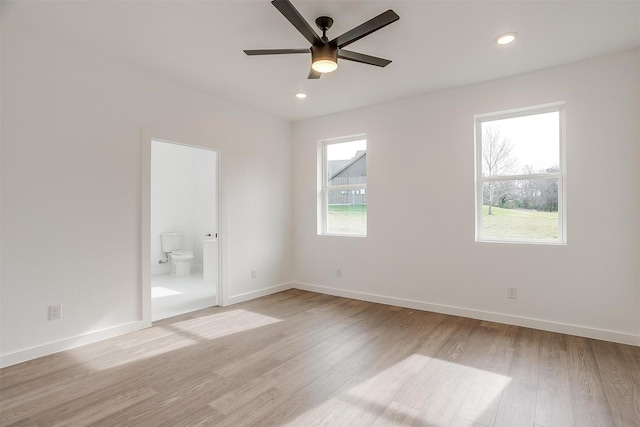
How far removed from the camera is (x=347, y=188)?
16.1 feet

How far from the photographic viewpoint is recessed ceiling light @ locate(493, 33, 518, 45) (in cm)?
268

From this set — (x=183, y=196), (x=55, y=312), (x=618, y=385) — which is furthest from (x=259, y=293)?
(x=618, y=385)

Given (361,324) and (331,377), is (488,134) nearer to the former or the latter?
(361,324)

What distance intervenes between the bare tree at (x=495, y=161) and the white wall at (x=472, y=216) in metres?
0.20

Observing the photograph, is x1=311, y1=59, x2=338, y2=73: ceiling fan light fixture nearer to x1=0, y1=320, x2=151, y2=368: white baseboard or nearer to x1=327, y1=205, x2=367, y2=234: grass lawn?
x1=327, y1=205, x2=367, y2=234: grass lawn

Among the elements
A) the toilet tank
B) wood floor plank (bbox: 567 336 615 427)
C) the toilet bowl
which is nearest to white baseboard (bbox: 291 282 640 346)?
wood floor plank (bbox: 567 336 615 427)

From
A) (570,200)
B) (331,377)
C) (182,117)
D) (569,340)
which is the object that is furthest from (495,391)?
(182,117)

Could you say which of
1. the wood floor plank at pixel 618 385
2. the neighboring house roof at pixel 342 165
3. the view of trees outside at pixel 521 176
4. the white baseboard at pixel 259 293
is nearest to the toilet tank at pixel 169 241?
the white baseboard at pixel 259 293

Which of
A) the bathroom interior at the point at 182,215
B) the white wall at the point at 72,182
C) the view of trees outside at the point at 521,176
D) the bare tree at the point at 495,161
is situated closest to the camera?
the white wall at the point at 72,182

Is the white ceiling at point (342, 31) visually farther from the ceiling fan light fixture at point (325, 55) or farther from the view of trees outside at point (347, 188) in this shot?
the view of trees outside at point (347, 188)

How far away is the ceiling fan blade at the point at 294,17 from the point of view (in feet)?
6.30

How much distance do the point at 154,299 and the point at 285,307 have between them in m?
1.88

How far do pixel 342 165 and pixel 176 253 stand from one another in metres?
3.63

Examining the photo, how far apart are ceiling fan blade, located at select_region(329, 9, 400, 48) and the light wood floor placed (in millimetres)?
2409
